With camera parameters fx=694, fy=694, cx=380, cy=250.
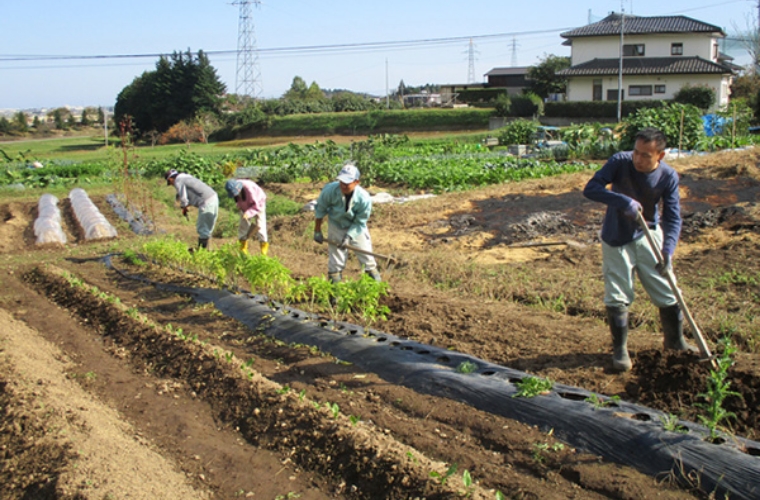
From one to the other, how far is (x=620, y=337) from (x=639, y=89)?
41.2 m

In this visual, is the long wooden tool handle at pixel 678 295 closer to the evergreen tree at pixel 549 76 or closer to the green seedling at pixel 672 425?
the green seedling at pixel 672 425

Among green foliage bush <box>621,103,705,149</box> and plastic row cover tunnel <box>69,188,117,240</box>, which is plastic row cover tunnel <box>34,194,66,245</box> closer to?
plastic row cover tunnel <box>69,188,117,240</box>

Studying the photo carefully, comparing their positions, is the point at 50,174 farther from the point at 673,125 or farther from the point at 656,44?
the point at 656,44

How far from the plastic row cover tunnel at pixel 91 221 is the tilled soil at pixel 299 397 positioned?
3.68 meters

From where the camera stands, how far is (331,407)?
14.7 ft

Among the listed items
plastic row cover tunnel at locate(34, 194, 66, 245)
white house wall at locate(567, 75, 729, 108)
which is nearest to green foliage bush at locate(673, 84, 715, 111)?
white house wall at locate(567, 75, 729, 108)

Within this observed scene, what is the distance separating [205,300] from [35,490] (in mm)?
3902

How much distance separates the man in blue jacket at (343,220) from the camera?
6789mm

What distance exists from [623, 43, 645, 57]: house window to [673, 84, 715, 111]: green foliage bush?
239 inches

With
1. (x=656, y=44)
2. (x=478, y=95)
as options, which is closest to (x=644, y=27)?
(x=656, y=44)

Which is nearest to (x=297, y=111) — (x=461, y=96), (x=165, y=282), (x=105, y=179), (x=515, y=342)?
(x=461, y=96)

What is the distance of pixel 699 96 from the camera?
3719 centimetres

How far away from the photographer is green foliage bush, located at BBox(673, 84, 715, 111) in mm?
36812

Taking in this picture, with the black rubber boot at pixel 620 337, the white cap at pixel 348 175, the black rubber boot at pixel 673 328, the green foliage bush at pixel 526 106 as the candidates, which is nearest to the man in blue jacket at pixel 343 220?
the white cap at pixel 348 175
